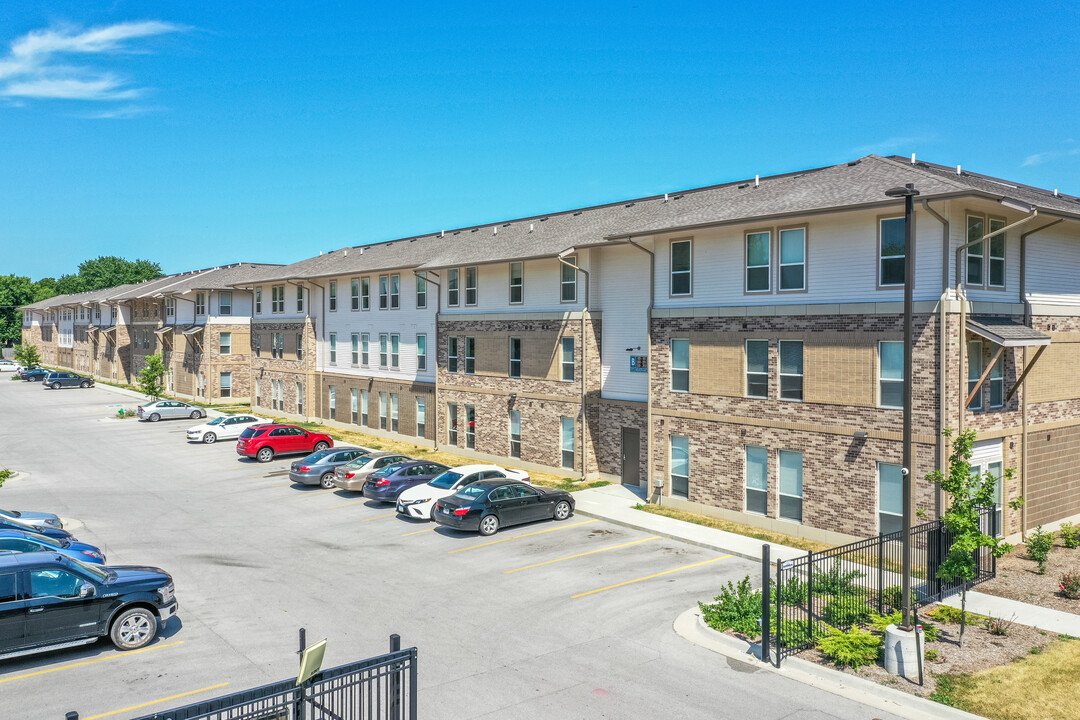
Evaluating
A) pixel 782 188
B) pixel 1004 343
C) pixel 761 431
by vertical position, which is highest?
pixel 782 188

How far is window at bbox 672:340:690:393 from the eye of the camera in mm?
25453

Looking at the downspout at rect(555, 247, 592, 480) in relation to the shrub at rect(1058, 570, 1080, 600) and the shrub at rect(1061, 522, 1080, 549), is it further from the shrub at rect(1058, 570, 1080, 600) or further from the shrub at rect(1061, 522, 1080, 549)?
the shrub at rect(1058, 570, 1080, 600)

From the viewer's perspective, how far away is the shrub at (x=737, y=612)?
14.6 metres

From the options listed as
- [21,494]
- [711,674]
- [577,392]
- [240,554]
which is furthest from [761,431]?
[21,494]

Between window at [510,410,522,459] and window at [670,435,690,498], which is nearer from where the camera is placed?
window at [670,435,690,498]

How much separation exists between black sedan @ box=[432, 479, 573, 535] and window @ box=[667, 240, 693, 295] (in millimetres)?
8021


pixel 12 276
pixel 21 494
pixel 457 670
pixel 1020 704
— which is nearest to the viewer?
pixel 1020 704

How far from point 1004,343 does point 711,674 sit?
470 inches

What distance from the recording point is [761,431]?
23.0 m

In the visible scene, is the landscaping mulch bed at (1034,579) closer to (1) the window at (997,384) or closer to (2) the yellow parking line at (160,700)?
(1) the window at (997,384)

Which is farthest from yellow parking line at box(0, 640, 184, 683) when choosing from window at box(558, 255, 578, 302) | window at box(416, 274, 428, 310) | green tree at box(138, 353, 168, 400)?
green tree at box(138, 353, 168, 400)

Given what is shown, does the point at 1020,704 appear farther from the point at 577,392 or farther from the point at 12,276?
the point at 12,276

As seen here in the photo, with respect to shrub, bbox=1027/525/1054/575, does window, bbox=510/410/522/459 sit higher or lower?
higher

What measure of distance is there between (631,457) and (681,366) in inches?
210
